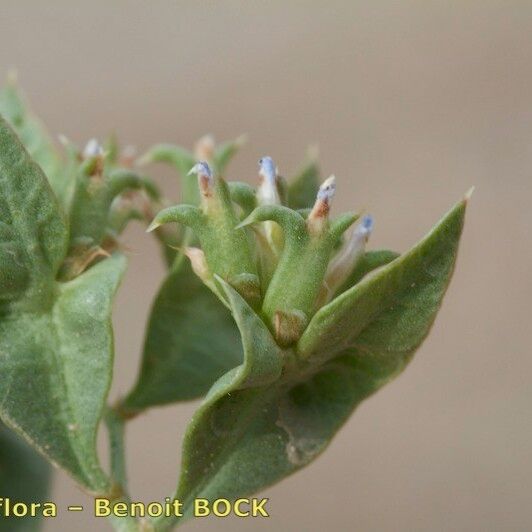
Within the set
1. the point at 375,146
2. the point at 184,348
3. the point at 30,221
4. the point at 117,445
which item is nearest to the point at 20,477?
the point at 117,445

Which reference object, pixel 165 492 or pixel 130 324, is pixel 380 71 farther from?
pixel 165 492

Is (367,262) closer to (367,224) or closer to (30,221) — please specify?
(367,224)

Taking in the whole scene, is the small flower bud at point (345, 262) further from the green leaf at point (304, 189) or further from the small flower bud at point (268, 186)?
the green leaf at point (304, 189)

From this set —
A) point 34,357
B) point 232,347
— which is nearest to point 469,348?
point 232,347

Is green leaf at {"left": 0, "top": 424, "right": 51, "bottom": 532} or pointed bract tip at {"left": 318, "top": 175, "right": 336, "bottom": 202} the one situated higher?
pointed bract tip at {"left": 318, "top": 175, "right": 336, "bottom": 202}

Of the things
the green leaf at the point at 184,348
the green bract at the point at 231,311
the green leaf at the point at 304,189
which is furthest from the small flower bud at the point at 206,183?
the green leaf at the point at 304,189

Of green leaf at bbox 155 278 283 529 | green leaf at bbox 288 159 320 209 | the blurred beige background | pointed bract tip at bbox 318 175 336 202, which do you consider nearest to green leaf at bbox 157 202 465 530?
green leaf at bbox 155 278 283 529

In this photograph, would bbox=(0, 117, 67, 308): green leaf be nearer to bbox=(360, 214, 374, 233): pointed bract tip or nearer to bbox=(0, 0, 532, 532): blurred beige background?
bbox=(360, 214, 374, 233): pointed bract tip
